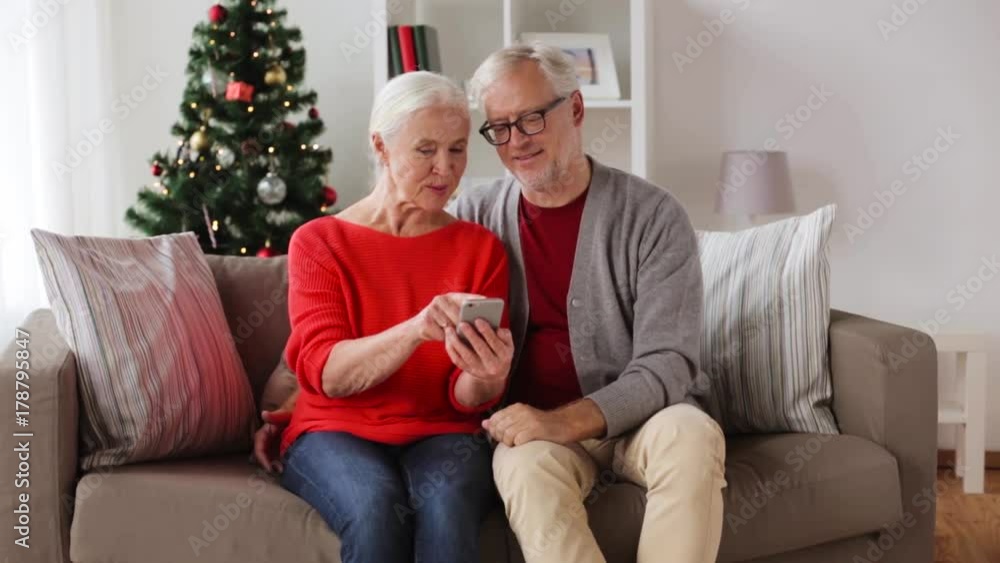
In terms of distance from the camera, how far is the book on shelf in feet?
12.2

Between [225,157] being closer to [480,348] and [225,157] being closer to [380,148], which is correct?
[380,148]

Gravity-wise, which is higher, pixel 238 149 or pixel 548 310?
pixel 238 149

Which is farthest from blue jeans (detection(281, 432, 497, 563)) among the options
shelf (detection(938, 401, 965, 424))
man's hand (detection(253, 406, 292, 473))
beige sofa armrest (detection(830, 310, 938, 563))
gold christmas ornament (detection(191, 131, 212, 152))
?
shelf (detection(938, 401, 965, 424))

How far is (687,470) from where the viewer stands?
69.9 inches

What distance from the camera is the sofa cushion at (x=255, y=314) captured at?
236cm

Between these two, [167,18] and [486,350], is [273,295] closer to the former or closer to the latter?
[486,350]

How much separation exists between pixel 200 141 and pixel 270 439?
1.63 metres

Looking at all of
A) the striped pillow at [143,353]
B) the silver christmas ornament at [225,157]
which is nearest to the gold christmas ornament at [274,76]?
the silver christmas ornament at [225,157]

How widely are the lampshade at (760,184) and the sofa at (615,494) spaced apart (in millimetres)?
1335

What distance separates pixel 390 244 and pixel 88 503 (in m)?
0.69

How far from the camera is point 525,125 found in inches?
81.1

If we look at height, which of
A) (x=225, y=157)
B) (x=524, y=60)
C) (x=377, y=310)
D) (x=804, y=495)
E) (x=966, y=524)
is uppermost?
(x=524, y=60)

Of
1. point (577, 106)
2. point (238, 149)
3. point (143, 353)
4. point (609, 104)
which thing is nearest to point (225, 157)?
point (238, 149)

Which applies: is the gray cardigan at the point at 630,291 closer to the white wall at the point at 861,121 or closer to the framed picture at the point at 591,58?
the framed picture at the point at 591,58
